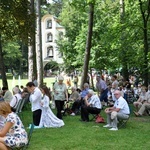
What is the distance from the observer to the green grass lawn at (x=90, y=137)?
7906mm

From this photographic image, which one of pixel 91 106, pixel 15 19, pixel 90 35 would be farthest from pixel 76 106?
pixel 90 35

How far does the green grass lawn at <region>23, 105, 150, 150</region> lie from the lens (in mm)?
7906

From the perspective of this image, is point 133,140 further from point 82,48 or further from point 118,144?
point 82,48

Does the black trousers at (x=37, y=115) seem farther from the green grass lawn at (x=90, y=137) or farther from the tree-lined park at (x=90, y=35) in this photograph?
the tree-lined park at (x=90, y=35)

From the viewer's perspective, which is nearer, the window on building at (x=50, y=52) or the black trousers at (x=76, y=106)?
the black trousers at (x=76, y=106)

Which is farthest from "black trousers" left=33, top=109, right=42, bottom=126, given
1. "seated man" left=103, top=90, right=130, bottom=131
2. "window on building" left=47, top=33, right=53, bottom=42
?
"window on building" left=47, top=33, right=53, bottom=42

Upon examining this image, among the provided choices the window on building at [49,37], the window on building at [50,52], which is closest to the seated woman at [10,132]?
the window on building at [50,52]

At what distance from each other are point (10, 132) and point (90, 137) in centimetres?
349

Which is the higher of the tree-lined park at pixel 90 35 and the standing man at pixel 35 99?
the tree-lined park at pixel 90 35

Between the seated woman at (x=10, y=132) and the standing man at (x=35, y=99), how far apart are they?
12.6 ft

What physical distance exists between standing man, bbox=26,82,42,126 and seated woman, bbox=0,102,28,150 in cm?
386

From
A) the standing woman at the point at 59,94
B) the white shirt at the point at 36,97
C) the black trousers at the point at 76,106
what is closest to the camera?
the white shirt at the point at 36,97

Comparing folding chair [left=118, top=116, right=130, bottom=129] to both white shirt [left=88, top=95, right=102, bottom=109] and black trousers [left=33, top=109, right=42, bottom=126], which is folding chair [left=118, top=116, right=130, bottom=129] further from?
black trousers [left=33, top=109, right=42, bottom=126]

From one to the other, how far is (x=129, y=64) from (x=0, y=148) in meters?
15.6
